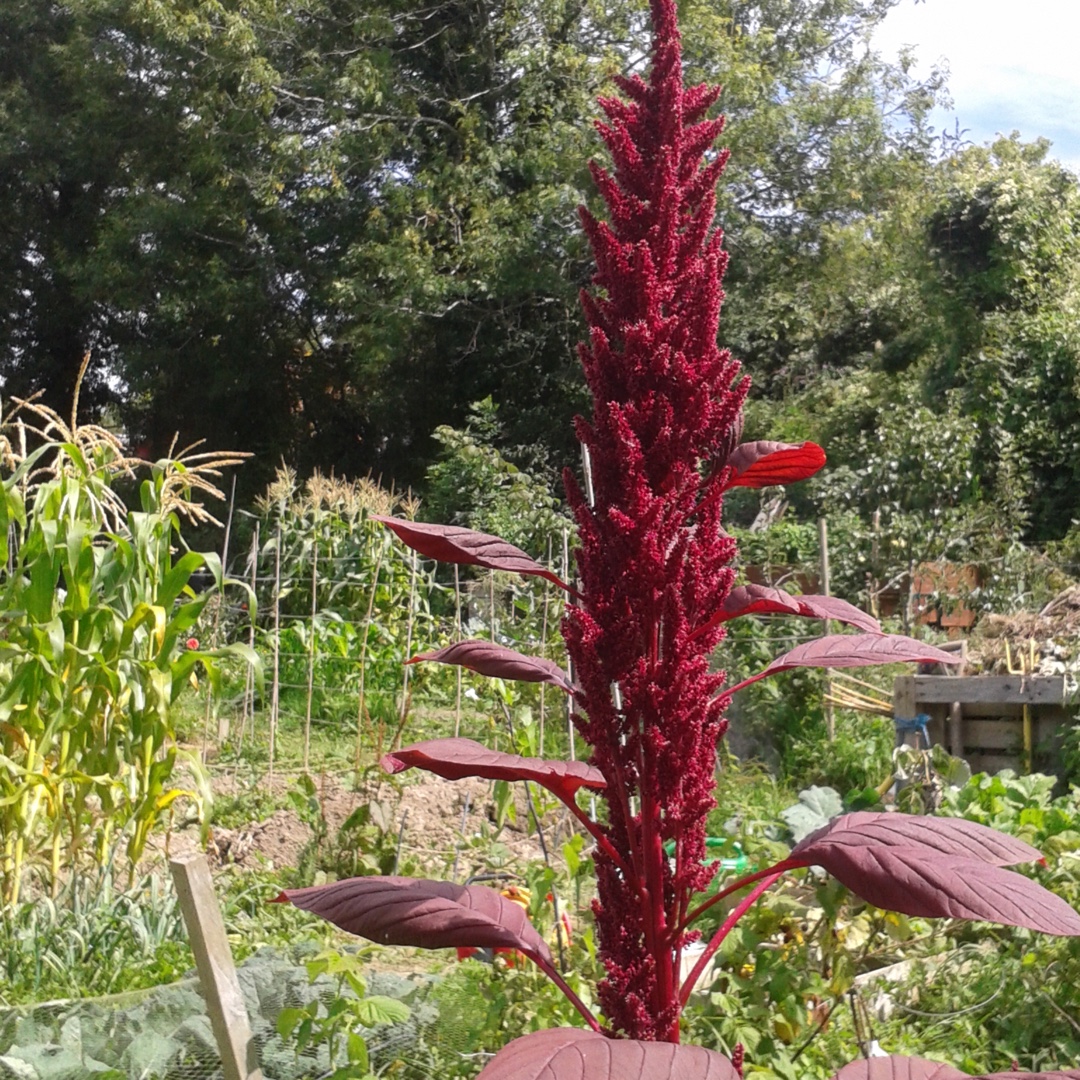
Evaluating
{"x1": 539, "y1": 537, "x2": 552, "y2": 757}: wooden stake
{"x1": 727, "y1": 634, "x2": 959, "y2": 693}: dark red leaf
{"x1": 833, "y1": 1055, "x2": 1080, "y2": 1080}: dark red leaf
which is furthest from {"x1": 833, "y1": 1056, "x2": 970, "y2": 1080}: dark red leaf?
{"x1": 539, "y1": 537, "x2": 552, "y2": 757}: wooden stake

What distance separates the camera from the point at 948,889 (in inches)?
43.6

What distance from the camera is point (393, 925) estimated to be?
1269 millimetres

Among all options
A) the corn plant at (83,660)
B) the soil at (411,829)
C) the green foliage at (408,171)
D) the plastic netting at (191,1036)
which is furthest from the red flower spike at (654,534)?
the green foliage at (408,171)

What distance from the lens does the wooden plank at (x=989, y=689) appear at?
15.9 ft

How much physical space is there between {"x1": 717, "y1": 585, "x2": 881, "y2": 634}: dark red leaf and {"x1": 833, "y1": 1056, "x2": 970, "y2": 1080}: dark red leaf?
0.45 m

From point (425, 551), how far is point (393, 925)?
1.35 ft

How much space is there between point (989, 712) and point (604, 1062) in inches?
179

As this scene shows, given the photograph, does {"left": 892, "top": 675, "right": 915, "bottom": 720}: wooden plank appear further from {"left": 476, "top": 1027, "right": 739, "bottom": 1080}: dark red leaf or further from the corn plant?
{"left": 476, "top": 1027, "right": 739, "bottom": 1080}: dark red leaf

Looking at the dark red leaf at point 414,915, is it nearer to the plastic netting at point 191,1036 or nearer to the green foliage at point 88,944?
the plastic netting at point 191,1036

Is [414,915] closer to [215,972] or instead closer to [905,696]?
[215,972]

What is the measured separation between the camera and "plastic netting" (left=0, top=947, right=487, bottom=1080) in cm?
215

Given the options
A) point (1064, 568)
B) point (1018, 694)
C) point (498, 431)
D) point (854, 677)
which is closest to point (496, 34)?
point (498, 431)

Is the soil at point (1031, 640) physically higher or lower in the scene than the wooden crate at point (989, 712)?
higher

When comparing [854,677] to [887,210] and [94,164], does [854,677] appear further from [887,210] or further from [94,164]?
[94,164]
